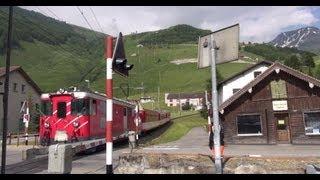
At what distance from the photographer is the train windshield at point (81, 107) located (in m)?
22.8

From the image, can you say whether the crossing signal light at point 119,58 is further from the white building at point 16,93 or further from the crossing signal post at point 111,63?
the white building at point 16,93

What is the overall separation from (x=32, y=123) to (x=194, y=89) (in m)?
83.1

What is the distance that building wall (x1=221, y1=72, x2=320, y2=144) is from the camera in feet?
109

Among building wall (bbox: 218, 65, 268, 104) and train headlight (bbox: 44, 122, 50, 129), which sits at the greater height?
building wall (bbox: 218, 65, 268, 104)

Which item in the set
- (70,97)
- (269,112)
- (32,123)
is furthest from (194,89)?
(70,97)

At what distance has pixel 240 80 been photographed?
4516 centimetres

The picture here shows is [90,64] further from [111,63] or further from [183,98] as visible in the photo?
[111,63]

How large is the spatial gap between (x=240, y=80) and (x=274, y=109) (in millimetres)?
11329

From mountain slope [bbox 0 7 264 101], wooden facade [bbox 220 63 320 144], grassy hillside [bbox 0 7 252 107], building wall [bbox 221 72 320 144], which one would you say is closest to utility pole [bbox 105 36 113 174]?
wooden facade [bbox 220 63 320 144]

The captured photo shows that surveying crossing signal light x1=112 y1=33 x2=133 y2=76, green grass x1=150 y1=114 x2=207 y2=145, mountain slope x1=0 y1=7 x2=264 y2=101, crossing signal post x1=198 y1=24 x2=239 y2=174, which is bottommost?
green grass x1=150 y1=114 x2=207 y2=145

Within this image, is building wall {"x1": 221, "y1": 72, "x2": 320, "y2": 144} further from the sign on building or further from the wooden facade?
the sign on building

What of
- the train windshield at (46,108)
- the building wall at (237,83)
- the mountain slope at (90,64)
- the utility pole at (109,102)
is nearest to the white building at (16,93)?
the building wall at (237,83)
